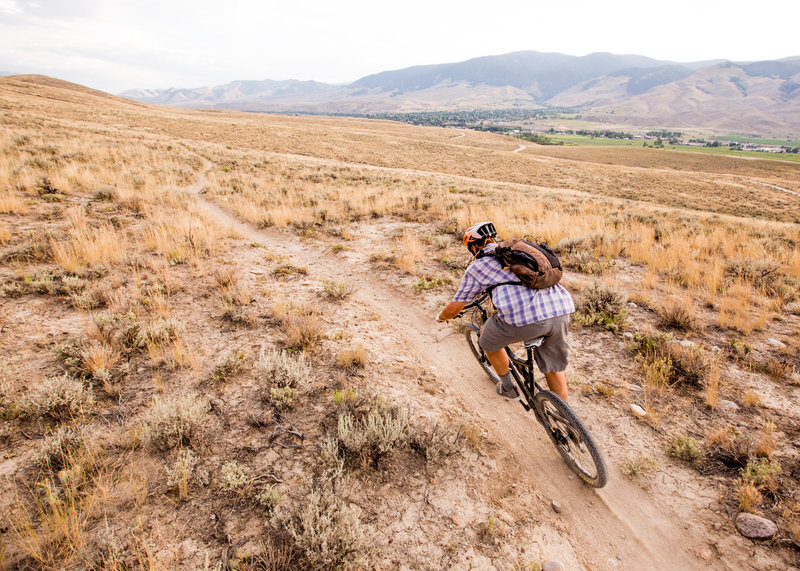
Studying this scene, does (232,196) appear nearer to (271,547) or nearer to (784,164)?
(271,547)

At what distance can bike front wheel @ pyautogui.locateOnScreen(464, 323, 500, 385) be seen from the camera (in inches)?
205

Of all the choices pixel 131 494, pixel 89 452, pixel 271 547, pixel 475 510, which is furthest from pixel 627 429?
pixel 89 452

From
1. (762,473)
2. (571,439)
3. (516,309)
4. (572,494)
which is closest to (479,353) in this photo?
(571,439)

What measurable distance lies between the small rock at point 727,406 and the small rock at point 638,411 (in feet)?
3.15

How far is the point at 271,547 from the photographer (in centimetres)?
280

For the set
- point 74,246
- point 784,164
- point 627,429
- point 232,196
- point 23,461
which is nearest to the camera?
point 23,461

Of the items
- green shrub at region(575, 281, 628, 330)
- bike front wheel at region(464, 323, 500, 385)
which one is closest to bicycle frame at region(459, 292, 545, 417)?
bike front wheel at region(464, 323, 500, 385)

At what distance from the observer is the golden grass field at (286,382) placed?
303cm

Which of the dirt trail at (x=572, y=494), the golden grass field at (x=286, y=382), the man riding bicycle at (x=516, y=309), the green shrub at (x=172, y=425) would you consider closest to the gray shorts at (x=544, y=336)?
the man riding bicycle at (x=516, y=309)

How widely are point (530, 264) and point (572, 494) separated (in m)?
2.59

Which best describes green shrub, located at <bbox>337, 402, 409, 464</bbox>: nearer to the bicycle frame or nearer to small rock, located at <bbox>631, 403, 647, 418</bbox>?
the bicycle frame

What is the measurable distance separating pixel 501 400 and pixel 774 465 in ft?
9.25

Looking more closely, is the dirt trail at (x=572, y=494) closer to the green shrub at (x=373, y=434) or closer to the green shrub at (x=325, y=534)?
the green shrub at (x=373, y=434)

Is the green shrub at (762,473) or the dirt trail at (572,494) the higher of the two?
the green shrub at (762,473)
